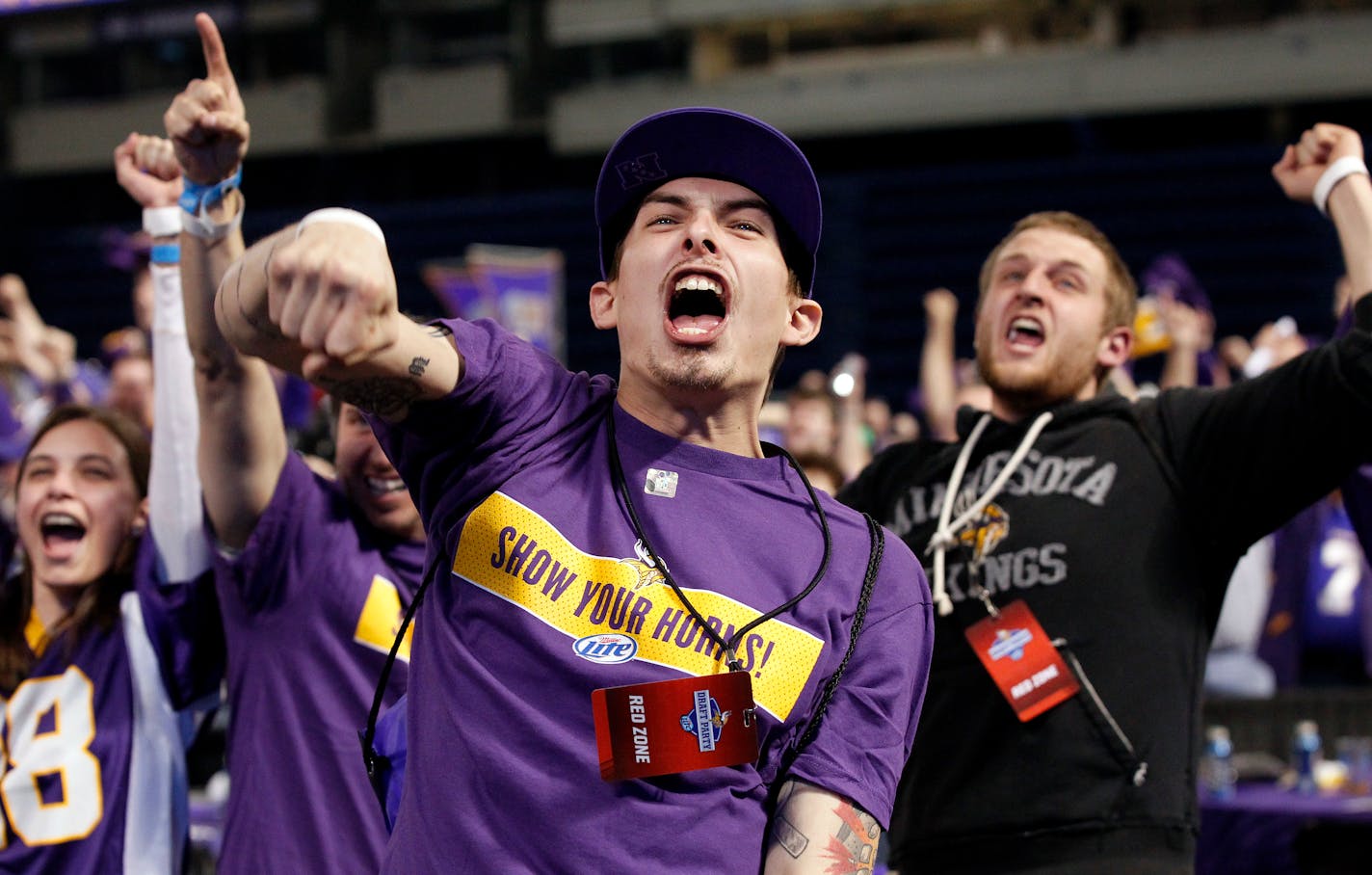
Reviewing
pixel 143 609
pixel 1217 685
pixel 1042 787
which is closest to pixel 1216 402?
pixel 1042 787

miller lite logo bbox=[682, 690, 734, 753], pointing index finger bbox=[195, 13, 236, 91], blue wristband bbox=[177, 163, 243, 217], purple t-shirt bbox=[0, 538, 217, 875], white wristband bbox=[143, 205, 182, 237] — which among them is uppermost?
pointing index finger bbox=[195, 13, 236, 91]

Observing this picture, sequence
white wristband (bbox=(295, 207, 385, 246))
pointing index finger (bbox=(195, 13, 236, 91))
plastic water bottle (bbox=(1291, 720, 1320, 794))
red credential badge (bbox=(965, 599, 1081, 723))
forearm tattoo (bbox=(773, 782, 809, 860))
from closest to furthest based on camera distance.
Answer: white wristband (bbox=(295, 207, 385, 246)) → forearm tattoo (bbox=(773, 782, 809, 860)) → pointing index finger (bbox=(195, 13, 236, 91)) → red credential badge (bbox=(965, 599, 1081, 723)) → plastic water bottle (bbox=(1291, 720, 1320, 794))

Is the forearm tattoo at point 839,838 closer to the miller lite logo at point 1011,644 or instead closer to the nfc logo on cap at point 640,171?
the nfc logo on cap at point 640,171

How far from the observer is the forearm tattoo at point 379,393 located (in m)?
1.52

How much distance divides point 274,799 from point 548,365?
104 cm

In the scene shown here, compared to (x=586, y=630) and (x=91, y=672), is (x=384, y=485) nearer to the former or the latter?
(x=91, y=672)

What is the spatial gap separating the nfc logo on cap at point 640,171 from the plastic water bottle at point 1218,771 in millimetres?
3690

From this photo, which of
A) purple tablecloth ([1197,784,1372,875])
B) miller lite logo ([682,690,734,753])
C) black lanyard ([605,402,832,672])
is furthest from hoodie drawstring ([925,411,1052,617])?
purple tablecloth ([1197,784,1372,875])

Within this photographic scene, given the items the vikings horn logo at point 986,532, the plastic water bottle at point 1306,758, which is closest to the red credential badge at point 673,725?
the vikings horn logo at point 986,532

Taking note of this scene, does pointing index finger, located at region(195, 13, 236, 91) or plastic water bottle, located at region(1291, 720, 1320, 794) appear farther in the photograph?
plastic water bottle, located at region(1291, 720, 1320, 794)

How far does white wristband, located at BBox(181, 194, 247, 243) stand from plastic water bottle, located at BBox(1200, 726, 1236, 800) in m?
3.81

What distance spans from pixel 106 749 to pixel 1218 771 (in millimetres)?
3703

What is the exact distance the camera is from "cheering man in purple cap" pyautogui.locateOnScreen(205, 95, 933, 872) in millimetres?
1593

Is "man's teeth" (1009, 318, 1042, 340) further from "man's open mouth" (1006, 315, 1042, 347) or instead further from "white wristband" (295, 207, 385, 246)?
"white wristband" (295, 207, 385, 246)
